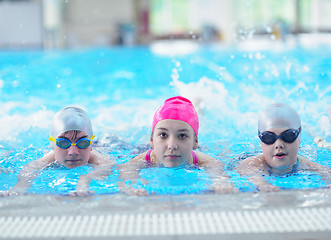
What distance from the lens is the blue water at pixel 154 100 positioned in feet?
12.7

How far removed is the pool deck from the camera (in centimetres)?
253

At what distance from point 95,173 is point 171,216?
128 centimetres

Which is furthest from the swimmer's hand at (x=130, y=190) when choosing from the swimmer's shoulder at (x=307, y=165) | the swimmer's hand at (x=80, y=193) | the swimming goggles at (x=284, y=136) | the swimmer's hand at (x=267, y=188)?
the swimmer's shoulder at (x=307, y=165)

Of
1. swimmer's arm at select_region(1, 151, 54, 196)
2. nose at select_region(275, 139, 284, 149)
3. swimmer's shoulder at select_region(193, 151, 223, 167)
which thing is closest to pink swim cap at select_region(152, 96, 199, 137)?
swimmer's shoulder at select_region(193, 151, 223, 167)

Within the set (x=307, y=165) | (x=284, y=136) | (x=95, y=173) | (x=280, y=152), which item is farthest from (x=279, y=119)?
(x=95, y=173)

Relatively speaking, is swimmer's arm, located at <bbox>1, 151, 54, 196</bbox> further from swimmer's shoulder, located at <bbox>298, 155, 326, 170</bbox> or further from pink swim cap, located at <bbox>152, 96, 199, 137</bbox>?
swimmer's shoulder, located at <bbox>298, 155, 326, 170</bbox>

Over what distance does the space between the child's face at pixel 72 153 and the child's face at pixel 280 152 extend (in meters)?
1.57

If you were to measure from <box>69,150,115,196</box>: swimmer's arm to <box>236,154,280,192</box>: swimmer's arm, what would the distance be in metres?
1.19

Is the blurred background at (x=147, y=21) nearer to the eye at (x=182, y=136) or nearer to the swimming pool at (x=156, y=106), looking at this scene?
the swimming pool at (x=156, y=106)

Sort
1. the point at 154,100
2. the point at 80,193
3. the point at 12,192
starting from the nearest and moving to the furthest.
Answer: the point at 80,193 < the point at 12,192 < the point at 154,100

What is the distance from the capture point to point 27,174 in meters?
3.99

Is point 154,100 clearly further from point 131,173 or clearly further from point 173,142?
point 173,142

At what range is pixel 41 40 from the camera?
2122cm

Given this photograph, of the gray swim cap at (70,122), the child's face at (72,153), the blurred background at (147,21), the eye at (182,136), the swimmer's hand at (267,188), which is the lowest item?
the swimmer's hand at (267,188)
